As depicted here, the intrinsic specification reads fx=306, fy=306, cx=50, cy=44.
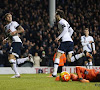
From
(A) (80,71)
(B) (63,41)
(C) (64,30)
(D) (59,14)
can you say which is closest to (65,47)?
(B) (63,41)

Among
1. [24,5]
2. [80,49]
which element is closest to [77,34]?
[80,49]

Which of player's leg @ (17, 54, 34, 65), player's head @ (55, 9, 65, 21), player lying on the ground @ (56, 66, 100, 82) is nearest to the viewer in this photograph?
player lying on the ground @ (56, 66, 100, 82)

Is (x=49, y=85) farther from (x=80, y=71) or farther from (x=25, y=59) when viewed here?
(x=25, y=59)

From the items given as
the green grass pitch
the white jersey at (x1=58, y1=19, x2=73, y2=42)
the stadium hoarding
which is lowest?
the green grass pitch

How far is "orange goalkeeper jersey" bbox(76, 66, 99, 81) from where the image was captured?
6828mm

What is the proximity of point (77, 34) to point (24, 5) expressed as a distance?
502 centimetres

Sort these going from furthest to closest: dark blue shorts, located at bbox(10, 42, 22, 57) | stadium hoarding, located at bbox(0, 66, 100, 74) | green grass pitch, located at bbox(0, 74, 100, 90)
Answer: stadium hoarding, located at bbox(0, 66, 100, 74) → dark blue shorts, located at bbox(10, 42, 22, 57) → green grass pitch, located at bbox(0, 74, 100, 90)

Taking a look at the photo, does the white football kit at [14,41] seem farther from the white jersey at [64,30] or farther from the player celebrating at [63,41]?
the white jersey at [64,30]

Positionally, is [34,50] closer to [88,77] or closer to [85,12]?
[85,12]

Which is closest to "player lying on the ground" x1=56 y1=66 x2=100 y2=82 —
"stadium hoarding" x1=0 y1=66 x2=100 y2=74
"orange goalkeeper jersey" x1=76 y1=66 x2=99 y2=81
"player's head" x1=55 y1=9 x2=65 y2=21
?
"orange goalkeeper jersey" x1=76 y1=66 x2=99 y2=81

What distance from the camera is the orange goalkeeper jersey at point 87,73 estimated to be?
269 inches

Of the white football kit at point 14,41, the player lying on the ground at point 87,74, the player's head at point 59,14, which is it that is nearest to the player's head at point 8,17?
the white football kit at point 14,41

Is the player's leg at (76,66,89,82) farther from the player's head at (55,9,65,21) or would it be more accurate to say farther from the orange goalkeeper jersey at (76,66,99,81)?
the player's head at (55,9,65,21)

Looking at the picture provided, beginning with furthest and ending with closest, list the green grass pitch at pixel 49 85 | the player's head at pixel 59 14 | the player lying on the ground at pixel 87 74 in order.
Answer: the player's head at pixel 59 14 → the player lying on the ground at pixel 87 74 → the green grass pitch at pixel 49 85
